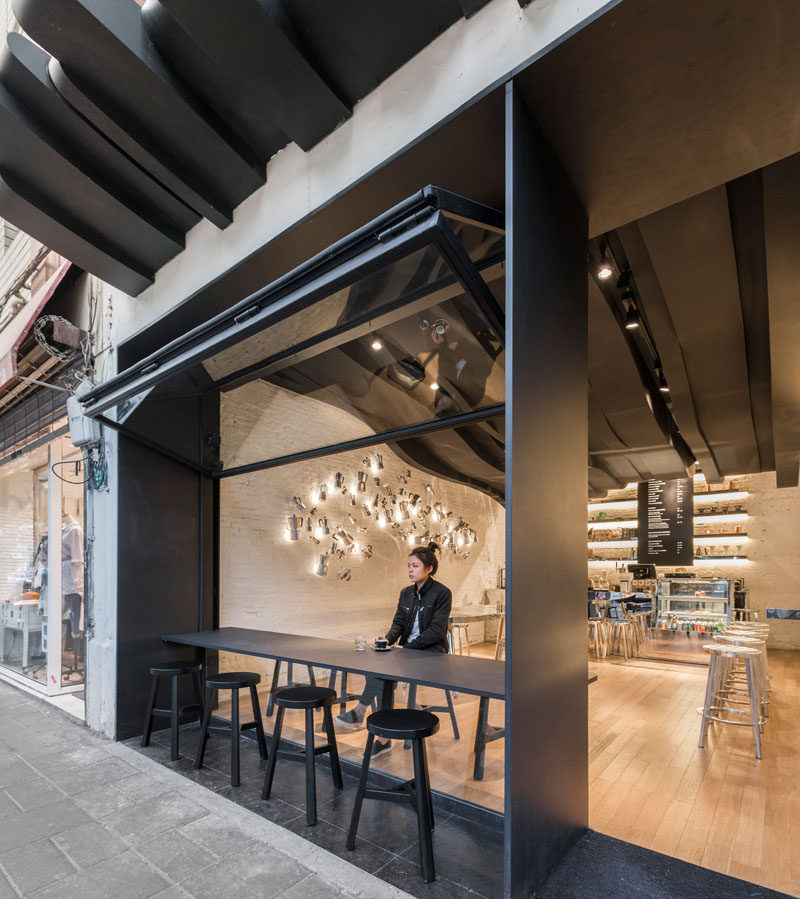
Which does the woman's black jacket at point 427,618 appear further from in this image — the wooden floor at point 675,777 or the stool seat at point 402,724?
the stool seat at point 402,724

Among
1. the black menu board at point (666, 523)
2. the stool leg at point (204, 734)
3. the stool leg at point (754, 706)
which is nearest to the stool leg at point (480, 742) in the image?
the stool leg at point (204, 734)

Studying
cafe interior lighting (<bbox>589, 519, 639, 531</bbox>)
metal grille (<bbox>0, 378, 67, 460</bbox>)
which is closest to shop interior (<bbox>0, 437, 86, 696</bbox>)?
metal grille (<bbox>0, 378, 67, 460</bbox>)

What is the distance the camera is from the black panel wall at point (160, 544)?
4.26 metres

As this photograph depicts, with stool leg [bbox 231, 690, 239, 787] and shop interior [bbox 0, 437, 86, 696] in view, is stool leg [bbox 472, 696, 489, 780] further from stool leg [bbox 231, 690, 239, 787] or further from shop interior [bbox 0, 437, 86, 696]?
shop interior [bbox 0, 437, 86, 696]

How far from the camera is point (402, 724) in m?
2.52

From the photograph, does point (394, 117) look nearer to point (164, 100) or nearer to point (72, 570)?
point (164, 100)

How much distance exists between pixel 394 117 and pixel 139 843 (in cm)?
356

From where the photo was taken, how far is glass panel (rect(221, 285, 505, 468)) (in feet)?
9.96

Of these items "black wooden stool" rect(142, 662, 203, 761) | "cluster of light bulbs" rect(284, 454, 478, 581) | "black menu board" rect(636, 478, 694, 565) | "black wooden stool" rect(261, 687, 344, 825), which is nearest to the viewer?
"black wooden stool" rect(261, 687, 344, 825)

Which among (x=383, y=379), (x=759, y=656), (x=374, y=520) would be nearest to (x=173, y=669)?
(x=383, y=379)

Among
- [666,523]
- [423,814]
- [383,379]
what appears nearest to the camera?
[423,814]

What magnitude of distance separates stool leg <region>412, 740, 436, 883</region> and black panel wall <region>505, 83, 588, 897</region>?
0.58 metres

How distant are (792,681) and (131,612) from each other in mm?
7610

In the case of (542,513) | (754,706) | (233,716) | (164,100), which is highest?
(164,100)
